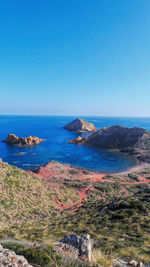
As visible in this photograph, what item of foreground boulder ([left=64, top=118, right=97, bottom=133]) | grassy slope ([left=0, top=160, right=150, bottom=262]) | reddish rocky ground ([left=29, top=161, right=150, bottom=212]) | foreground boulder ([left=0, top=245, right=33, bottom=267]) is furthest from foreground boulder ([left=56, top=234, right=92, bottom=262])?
foreground boulder ([left=64, top=118, right=97, bottom=133])

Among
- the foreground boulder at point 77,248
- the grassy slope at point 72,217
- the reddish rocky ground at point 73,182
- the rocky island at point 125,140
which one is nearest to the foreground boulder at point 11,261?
the foreground boulder at point 77,248

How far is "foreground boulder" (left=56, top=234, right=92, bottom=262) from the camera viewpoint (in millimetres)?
4528

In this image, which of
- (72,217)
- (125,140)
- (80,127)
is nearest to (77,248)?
Result: (72,217)

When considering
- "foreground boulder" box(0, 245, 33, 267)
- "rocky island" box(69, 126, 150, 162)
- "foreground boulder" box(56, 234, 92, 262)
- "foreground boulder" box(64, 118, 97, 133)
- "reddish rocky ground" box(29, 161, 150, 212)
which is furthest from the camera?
"foreground boulder" box(64, 118, 97, 133)

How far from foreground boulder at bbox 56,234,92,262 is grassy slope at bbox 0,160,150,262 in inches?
37.7

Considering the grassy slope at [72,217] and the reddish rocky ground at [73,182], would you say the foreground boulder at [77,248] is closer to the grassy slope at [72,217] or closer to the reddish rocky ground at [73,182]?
the grassy slope at [72,217]

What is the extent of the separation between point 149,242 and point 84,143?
90.1 metres

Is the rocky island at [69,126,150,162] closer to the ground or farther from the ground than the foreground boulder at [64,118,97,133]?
closer to the ground

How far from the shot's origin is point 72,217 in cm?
1700

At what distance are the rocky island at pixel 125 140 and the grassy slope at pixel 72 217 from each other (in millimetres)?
51222

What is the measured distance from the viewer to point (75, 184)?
1307 inches

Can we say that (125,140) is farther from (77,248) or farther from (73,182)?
(77,248)

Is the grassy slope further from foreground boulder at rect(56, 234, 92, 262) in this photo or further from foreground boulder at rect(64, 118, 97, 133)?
foreground boulder at rect(64, 118, 97, 133)

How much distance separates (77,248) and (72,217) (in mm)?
13565
